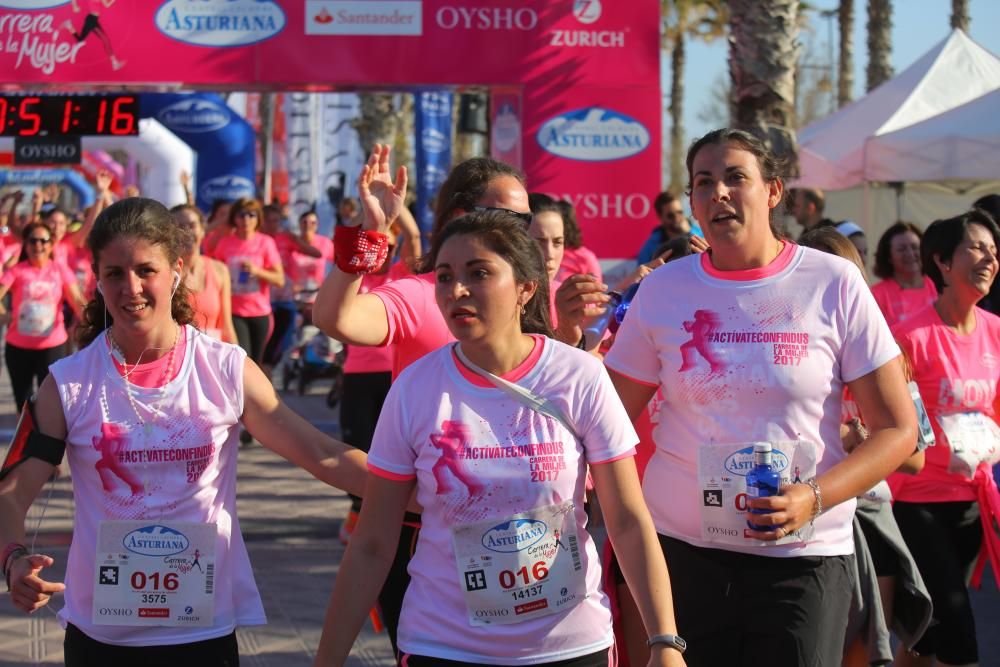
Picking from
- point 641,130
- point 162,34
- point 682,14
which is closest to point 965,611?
point 641,130

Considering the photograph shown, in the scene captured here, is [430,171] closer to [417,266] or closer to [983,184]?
[983,184]

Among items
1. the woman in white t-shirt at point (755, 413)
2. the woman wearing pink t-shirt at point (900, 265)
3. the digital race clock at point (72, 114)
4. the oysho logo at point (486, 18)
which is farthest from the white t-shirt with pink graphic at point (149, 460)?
the digital race clock at point (72, 114)

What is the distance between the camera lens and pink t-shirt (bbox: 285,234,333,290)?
50.3 ft

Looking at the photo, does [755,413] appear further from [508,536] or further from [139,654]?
[139,654]

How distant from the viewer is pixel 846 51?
103 feet

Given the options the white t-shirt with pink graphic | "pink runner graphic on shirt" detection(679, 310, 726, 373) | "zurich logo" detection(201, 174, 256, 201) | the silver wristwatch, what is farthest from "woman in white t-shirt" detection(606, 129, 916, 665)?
"zurich logo" detection(201, 174, 256, 201)

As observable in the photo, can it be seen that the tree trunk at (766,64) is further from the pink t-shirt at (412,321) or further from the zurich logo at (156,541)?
the zurich logo at (156,541)

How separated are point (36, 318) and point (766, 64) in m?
6.07

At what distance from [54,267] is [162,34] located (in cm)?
207

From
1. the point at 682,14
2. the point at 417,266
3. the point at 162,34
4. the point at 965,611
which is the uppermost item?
the point at 682,14

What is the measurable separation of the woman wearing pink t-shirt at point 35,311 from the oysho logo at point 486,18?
355 cm

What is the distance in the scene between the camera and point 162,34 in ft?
35.6

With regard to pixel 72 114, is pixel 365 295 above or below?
below

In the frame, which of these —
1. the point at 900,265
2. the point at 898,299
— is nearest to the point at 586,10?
the point at 900,265
